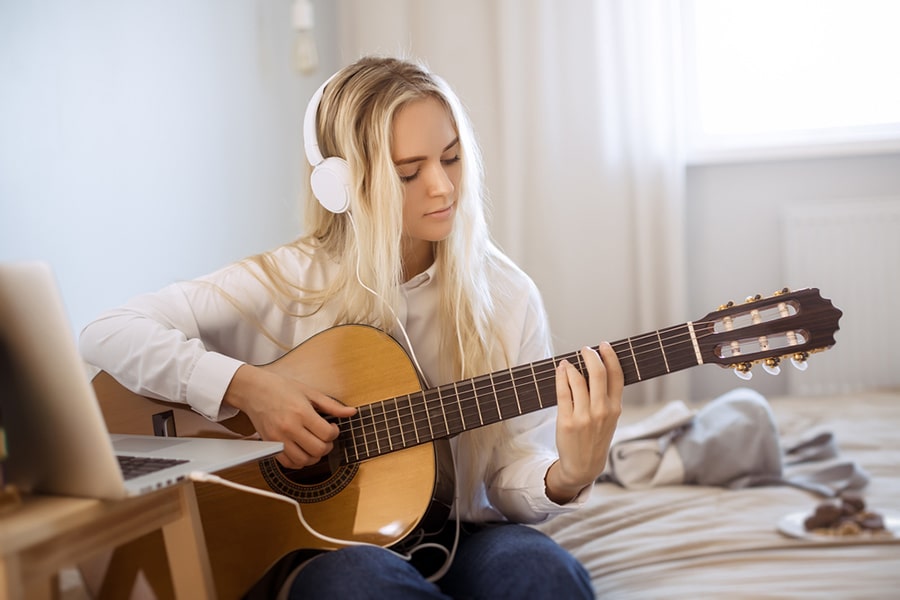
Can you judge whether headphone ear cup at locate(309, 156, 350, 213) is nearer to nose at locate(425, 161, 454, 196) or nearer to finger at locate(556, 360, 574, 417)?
nose at locate(425, 161, 454, 196)

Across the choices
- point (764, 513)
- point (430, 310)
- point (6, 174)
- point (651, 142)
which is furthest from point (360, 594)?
point (651, 142)

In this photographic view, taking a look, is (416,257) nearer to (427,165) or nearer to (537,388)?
(427,165)

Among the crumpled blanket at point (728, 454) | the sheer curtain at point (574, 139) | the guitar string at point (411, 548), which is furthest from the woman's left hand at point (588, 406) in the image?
the sheer curtain at point (574, 139)

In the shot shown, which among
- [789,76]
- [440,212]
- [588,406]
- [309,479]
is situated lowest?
[309,479]

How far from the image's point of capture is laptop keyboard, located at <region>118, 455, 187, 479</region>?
2.77 feet

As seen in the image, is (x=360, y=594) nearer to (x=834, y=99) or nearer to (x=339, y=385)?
(x=339, y=385)

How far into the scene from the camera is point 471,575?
109 centimetres

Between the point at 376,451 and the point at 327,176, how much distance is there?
41cm

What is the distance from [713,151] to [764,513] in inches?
64.5

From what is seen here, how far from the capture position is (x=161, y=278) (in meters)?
2.01

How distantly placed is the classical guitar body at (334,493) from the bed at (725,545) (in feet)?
1.19

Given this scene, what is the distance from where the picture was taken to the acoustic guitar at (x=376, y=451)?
1.10 m

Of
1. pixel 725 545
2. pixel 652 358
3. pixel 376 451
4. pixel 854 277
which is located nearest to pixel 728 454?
pixel 725 545

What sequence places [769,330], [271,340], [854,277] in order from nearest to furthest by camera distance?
[769,330] → [271,340] → [854,277]
